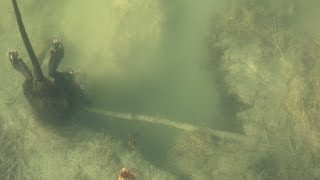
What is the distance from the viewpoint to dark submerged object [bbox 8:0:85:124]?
4969mm

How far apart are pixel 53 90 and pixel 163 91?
1199 millimetres

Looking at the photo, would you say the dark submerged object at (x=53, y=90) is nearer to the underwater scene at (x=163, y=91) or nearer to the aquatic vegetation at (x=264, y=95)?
the underwater scene at (x=163, y=91)

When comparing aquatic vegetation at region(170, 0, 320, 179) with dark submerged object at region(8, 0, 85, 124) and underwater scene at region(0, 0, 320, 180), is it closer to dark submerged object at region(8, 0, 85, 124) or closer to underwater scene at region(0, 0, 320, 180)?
underwater scene at region(0, 0, 320, 180)

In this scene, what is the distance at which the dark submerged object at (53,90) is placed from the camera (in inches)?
196

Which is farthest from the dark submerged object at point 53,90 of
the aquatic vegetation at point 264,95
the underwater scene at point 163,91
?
the aquatic vegetation at point 264,95

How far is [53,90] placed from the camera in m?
5.00

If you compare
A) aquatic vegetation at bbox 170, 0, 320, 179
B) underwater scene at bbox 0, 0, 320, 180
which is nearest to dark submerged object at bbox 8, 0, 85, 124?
underwater scene at bbox 0, 0, 320, 180

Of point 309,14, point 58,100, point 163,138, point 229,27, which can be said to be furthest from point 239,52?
point 58,100

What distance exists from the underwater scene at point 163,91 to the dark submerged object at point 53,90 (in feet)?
0.05

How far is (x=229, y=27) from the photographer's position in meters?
5.45

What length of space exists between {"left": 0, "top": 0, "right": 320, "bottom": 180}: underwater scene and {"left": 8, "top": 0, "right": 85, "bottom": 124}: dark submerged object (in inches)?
0.5

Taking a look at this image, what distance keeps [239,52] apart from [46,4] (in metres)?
2.30

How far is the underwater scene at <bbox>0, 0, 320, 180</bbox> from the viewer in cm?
514

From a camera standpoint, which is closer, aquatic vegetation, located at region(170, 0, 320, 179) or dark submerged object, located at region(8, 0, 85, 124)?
dark submerged object, located at region(8, 0, 85, 124)
